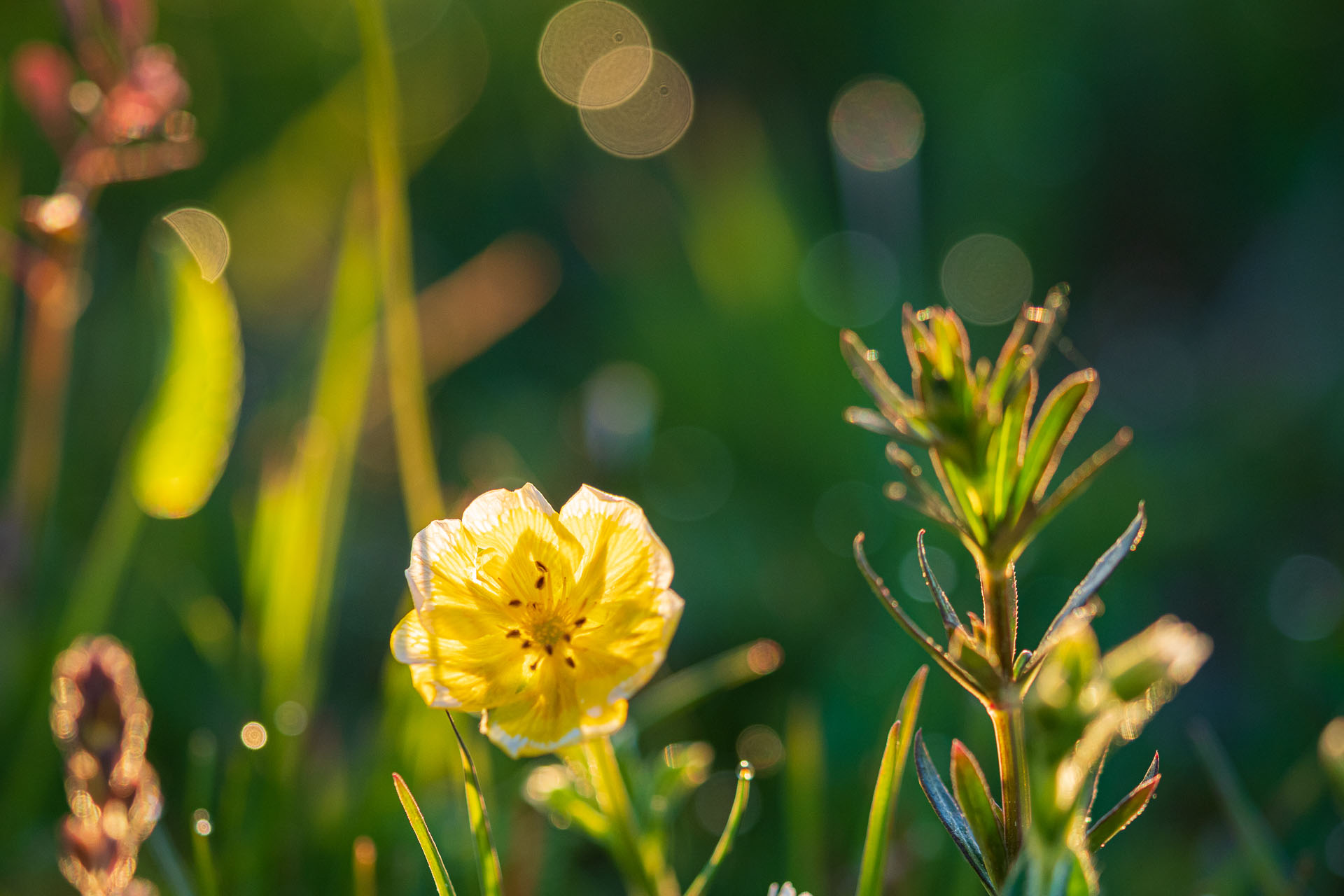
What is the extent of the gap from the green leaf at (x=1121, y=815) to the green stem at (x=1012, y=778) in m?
0.03

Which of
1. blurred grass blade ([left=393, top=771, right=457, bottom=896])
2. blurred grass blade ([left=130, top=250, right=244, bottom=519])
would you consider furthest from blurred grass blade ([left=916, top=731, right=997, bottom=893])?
blurred grass blade ([left=130, top=250, right=244, bottom=519])

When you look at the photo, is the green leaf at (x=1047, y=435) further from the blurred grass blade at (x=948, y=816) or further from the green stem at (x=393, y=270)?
the green stem at (x=393, y=270)

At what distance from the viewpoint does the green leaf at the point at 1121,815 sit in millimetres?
426

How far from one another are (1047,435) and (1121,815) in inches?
6.7

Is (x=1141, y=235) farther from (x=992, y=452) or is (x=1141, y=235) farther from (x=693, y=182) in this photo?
(x=992, y=452)

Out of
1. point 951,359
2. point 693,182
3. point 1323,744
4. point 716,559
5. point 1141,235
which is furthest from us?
point 693,182

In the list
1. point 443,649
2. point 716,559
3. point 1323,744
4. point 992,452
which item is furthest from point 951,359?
point 716,559

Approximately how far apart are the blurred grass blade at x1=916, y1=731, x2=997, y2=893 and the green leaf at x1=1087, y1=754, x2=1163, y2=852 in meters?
0.05

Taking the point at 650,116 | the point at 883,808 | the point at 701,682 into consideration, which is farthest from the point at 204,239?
the point at 650,116

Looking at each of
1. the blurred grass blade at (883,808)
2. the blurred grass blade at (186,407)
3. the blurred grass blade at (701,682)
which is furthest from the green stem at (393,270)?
the blurred grass blade at (883,808)

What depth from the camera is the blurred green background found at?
37.3 inches

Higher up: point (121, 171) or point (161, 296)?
point (121, 171)

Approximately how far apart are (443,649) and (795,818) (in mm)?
406

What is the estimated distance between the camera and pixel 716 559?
141 cm
